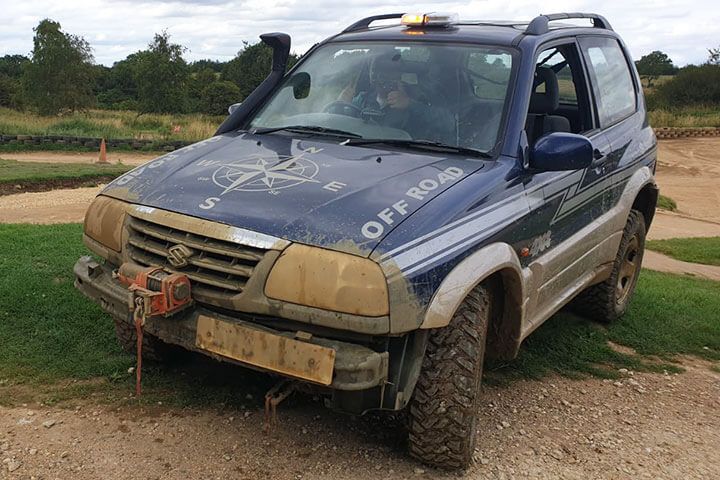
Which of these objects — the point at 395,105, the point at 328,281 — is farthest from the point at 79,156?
the point at 328,281

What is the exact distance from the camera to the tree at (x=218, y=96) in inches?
1927

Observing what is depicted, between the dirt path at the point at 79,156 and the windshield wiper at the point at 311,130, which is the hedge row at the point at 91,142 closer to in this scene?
the dirt path at the point at 79,156

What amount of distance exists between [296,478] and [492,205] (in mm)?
1472

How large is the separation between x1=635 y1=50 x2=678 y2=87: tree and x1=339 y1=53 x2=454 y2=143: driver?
59.5 m

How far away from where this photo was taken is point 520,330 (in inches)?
145

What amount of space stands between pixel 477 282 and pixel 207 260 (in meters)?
1.12

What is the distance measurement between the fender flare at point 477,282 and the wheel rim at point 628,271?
2.33m

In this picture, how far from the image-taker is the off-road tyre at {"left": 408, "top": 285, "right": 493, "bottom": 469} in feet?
10.1

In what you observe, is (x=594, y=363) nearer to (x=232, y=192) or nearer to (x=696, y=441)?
(x=696, y=441)

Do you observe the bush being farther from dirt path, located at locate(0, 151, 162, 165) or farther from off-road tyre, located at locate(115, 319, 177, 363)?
off-road tyre, located at locate(115, 319, 177, 363)

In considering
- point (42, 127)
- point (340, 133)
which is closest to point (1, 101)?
point (42, 127)

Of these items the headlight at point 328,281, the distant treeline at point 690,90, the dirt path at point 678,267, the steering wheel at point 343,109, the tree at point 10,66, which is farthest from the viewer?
the tree at point 10,66

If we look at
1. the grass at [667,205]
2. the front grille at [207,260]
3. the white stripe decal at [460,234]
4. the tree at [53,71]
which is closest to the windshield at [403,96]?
the white stripe decal at [460,234]

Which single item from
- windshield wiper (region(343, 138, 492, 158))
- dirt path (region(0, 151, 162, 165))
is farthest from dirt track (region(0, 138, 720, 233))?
windshield wiper (region(343, 138, 492, 158))
